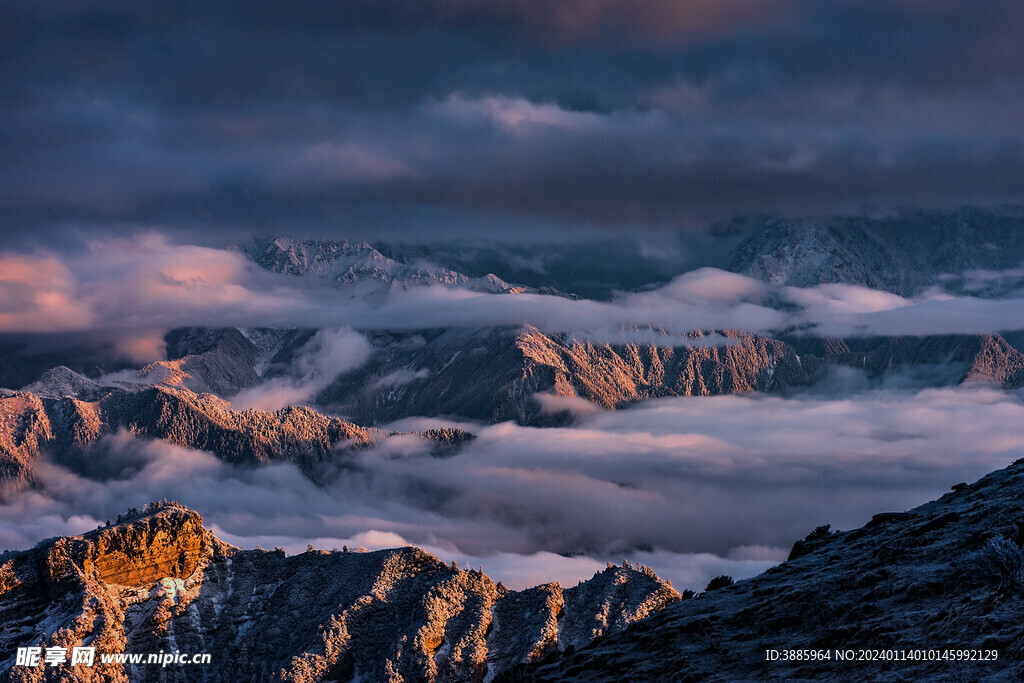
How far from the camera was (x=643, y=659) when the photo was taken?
68.6m

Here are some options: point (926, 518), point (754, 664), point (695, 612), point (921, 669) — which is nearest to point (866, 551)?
point (926, 518)

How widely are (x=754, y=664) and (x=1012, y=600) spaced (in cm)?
1451

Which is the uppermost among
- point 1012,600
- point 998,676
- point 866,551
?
point 866,551

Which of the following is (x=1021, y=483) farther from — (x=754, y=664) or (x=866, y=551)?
(x=754, y=664)

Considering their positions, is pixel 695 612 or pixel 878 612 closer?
pixel 878 612

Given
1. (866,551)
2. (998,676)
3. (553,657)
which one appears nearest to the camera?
(998,676)

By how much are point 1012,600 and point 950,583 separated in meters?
6.82

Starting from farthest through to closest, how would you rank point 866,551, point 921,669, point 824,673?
point 866,551, point 824,673, point 921,669

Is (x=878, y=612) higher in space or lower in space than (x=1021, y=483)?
lower

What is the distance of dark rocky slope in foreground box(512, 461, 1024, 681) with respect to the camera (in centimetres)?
5337

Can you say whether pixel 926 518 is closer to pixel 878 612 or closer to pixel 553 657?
pixel 878 612

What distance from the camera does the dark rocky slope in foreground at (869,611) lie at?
53366 mm

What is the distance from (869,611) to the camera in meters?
61.6

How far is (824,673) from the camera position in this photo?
184 feet
